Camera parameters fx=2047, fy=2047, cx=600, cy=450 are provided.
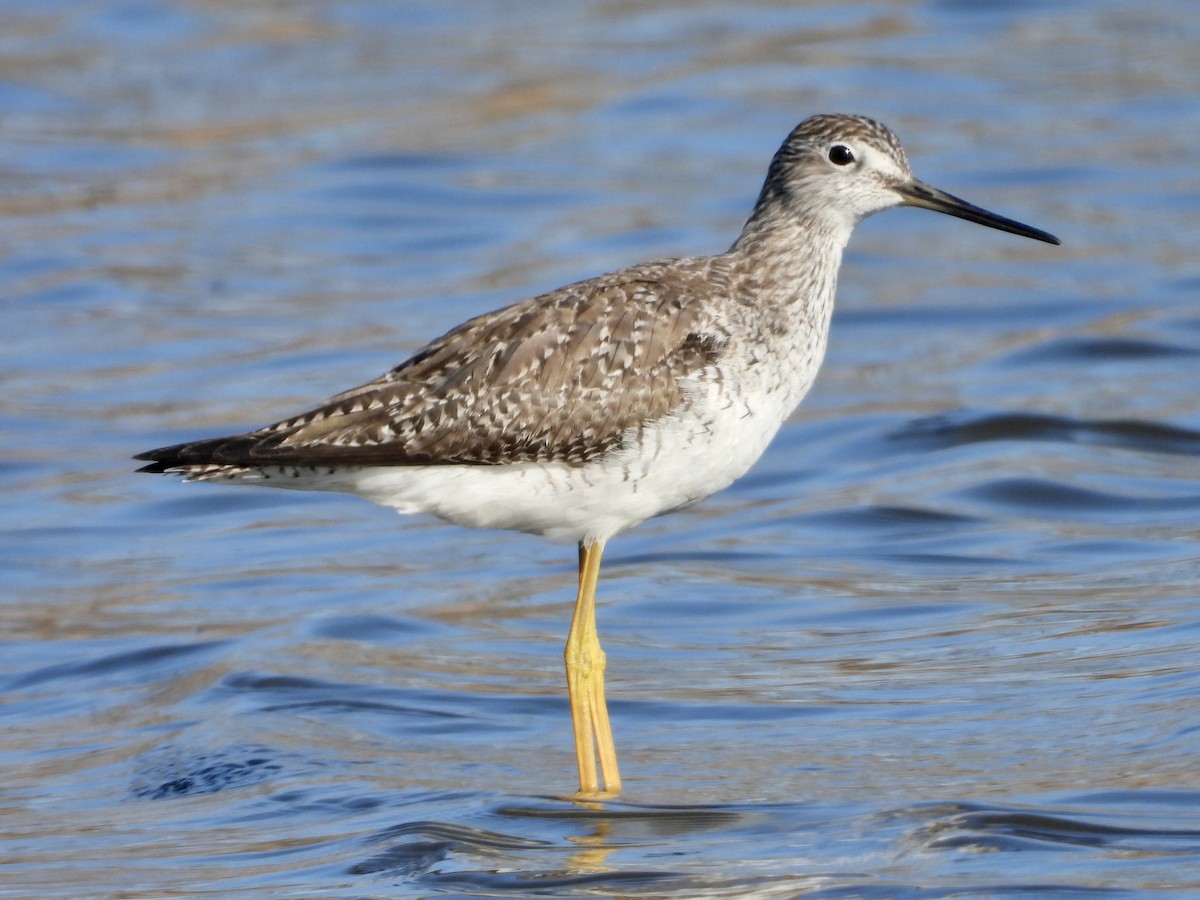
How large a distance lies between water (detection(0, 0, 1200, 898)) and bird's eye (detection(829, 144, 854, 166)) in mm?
2504

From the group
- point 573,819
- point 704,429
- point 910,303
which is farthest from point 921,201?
point 910,303

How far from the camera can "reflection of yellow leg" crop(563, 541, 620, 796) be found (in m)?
9.03

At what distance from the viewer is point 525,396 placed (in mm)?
9016

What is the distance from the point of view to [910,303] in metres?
17.6

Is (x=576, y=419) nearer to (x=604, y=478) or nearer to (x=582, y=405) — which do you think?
(x=582, y=405)

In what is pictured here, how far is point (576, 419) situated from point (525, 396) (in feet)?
0.85

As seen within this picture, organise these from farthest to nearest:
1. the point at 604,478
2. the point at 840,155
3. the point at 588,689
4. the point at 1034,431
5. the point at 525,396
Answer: the point at 1034,431 < the point at 840,155 < the point at 588,689 < the point at 525,396 < the point at 604,478

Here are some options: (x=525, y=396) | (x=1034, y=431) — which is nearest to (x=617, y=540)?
(x=1034, y=431)

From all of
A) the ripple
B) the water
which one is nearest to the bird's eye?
the water

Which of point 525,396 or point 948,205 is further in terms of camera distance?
point 948,205

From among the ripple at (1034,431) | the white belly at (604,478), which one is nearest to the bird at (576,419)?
the white belly at (604,478)

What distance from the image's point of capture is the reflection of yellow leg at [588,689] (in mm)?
9031

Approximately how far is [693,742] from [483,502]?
1.52 metres

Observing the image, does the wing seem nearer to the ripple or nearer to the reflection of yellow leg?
the reflection of yellow leg
